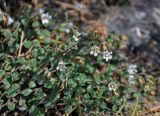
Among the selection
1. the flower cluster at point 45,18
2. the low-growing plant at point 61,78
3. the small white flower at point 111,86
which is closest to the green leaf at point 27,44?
the low-growing plant at point 61,78

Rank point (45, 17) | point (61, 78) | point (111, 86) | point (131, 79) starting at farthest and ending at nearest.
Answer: point (45, 17) → point (131, 79) → point (111, 86) → point (61, 78)

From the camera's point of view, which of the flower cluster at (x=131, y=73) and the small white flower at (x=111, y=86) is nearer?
the small white flower at (x=111, y=86)

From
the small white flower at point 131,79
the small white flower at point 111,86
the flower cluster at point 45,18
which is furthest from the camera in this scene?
the flower cluster at point 45,18

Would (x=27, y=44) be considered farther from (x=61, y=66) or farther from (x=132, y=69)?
(x=132, y=69)

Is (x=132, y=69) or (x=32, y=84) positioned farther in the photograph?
(x=132, y=69)

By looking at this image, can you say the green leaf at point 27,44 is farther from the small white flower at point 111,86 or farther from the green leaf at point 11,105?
the small white flower at point 111,86

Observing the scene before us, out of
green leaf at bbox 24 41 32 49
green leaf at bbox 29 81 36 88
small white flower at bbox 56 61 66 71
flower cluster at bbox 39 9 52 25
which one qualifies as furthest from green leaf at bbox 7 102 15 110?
flower cluster at bbox 39 9 52 25

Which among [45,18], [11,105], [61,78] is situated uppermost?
[45,18]

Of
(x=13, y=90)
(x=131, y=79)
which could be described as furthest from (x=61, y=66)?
(x=131, y=79)

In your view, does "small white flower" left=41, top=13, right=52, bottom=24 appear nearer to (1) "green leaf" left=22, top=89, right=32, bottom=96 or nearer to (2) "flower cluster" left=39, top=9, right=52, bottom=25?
(2) "flower cluster" left=39, top=9, right=52, bottom=25
